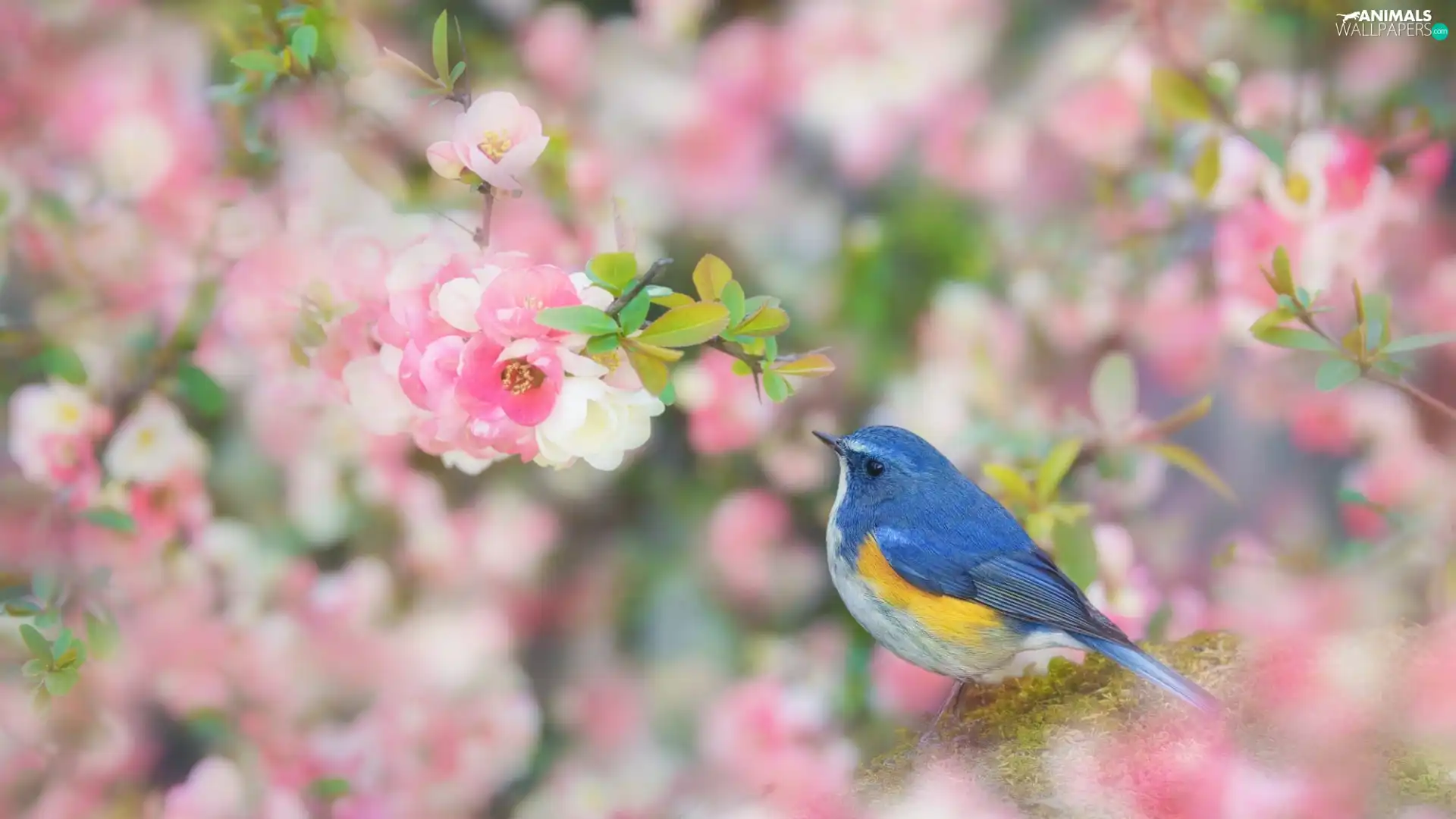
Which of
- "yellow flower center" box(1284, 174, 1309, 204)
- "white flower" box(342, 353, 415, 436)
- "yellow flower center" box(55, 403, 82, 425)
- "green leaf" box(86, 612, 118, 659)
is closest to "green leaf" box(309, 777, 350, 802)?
"green leaf" box(86, 612, 118, 659)

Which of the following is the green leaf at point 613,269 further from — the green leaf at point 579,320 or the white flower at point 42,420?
the white flower at point 42,420

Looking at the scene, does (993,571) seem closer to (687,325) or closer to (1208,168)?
(687,325)

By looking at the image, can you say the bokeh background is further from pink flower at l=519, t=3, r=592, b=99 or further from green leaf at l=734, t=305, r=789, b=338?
green leaf at l=734, t=305, r=789, b=338

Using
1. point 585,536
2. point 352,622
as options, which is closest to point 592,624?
point 585,536

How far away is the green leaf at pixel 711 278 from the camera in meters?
0.52

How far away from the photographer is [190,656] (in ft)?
3.66

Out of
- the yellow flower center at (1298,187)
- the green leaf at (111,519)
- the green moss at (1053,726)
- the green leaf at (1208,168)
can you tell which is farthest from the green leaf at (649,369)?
the yellow flower center at (1298,187)

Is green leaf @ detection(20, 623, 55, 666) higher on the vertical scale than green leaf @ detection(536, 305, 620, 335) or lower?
lower

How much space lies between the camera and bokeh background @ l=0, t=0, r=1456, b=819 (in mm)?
949

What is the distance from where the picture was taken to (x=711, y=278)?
519mm

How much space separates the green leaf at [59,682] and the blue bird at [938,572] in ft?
1.53

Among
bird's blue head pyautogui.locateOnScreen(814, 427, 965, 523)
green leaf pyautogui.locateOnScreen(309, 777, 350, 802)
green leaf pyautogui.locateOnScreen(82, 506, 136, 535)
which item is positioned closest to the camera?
bird's blue head pyautogui.locateOnScreen(814, 427, 965, 523)

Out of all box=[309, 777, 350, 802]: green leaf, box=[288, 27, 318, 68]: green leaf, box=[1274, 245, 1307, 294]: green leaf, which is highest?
box=[1274, 245, 1307, 294]: green leaf

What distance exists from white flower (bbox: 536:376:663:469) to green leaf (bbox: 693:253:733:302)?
2.1 inches
